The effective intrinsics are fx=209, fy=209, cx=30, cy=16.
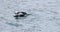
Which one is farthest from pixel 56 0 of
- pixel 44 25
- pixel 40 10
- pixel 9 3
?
pixel 44 25

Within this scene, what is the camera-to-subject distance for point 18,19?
542cm

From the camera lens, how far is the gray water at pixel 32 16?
495cm

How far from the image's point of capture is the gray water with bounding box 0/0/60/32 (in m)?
4.95

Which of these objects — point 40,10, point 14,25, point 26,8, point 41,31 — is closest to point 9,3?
point 26,8

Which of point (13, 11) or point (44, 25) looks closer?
point (44, 25)

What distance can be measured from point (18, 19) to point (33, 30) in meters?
0.72

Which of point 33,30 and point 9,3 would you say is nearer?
point 33,30

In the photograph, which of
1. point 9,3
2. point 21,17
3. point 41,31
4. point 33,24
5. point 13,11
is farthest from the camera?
point 9,3

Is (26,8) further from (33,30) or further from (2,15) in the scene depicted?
(33,30)

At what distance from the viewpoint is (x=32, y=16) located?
5574 millimetres

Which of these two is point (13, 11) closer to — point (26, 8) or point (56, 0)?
point (26, 8)

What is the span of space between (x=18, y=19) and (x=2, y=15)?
52 cm

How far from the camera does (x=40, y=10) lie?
19.7ft

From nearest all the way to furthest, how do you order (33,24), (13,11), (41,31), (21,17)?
(41,31) → (33,24) → (21,17) → (13,11)
